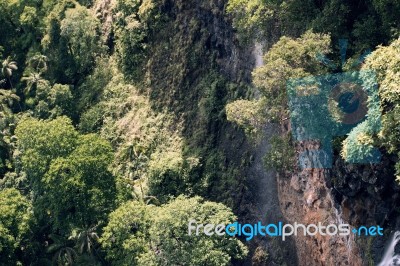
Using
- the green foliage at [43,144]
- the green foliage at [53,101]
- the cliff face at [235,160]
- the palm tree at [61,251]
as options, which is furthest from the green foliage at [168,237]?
the green foliage at [53,101]

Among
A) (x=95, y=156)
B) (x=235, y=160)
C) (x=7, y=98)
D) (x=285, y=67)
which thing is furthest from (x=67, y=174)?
(x=285, y=67)

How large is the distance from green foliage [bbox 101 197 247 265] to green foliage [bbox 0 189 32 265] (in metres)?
7.24

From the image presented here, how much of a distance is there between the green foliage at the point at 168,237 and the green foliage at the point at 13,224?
724 centimetres

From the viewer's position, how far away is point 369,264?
4447 centimetres

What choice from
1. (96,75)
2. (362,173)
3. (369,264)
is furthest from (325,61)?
(96,75)

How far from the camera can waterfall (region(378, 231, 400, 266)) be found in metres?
42.0

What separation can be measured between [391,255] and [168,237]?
1463 centimetres

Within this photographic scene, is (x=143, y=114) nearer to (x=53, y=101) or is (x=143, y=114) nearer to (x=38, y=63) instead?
(x=53, y=101)

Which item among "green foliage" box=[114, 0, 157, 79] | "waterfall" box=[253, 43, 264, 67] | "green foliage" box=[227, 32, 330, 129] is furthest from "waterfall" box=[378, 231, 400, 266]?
"green foliage" box=[114, 0, 157, 79]

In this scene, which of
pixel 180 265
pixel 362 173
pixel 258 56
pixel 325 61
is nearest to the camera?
pixel 362 173

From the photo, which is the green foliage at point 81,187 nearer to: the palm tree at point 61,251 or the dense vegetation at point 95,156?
the dense vegetation at point 95,156

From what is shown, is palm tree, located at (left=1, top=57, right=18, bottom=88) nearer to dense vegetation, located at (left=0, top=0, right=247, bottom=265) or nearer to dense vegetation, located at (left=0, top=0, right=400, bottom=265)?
dense vegetation, located at (left=0, top=0, right=247, bottom=265)

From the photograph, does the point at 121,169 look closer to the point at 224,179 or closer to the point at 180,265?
the point at 224,179

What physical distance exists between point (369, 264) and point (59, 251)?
23.6m
